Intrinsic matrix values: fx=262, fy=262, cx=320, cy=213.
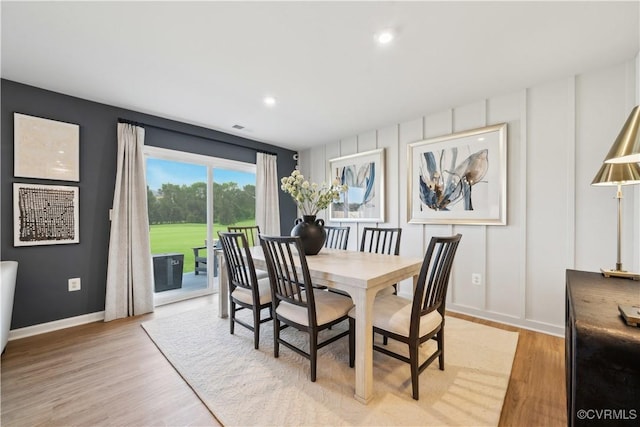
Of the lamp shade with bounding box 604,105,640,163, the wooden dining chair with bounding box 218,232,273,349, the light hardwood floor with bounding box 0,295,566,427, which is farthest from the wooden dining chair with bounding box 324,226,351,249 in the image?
the lamp shade with bounding box 604,105,640,163

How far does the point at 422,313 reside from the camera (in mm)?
1630

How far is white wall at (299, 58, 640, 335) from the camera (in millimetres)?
2246

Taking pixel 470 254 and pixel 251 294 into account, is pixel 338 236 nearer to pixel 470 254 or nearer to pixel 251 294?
pixel 251 294

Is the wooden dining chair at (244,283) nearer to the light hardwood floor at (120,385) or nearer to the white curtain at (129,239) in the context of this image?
the light hardwood floor at (120,385)

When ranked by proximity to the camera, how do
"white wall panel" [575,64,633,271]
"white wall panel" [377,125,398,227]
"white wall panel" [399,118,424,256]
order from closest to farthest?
1. "white wall panel" [575,64,633,271]
2. "white wall panel" [399,118,424,256]
3. "white wall panel" [377,125,398,227]

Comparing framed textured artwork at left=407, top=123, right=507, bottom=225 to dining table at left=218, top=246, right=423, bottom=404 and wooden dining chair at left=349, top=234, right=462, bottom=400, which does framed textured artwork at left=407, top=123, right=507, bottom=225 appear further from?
wooden dining chair at left=349, top=234, right=462, bottom=400

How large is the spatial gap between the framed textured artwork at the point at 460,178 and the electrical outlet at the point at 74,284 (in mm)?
3918

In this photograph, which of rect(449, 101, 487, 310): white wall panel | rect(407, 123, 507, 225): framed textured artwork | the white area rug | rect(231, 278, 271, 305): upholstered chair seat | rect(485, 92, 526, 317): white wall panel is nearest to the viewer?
the white area rug

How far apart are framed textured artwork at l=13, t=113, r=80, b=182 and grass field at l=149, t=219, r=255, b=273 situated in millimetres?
1037

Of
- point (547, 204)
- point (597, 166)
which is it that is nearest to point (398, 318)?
point (547, 204)

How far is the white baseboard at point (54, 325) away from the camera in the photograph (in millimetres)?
2480

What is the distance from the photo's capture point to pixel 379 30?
1.78m

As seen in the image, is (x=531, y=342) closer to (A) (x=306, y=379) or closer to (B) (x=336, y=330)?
(B) (x=336, y=330)

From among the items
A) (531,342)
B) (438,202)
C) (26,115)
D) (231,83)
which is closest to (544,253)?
(531,342)
